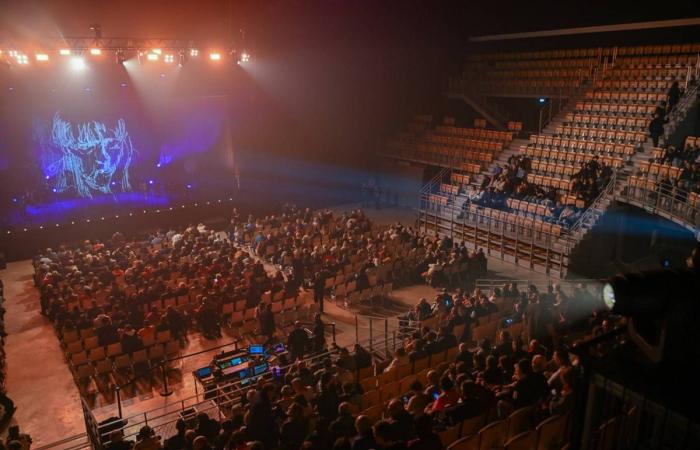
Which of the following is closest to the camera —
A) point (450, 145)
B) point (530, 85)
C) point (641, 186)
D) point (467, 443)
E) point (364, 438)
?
point (364, 438)

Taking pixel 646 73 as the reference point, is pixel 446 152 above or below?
below

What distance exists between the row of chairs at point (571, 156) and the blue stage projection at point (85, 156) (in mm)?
16710

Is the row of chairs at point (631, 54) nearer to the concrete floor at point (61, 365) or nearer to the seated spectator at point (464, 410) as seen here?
the concrete floor at point (61, 365)

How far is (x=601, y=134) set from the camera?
19.8m

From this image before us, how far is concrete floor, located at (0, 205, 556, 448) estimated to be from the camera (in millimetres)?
10031

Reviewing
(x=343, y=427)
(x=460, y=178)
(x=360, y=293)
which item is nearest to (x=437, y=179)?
(x=460, y=178)

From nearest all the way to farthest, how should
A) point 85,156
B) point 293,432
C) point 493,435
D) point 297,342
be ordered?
point 493,435
point 293,432
point 297,342
point 85,156

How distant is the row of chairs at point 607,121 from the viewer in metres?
19.1

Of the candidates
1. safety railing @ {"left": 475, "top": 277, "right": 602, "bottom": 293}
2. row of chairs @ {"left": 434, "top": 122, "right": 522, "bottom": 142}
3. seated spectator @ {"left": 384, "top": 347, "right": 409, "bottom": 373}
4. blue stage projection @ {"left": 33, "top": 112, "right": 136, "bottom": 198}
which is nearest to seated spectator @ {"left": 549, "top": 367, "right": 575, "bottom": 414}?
seated spectator @ {"left": 384, "top": 347, "right": 409, "bottom": 373}

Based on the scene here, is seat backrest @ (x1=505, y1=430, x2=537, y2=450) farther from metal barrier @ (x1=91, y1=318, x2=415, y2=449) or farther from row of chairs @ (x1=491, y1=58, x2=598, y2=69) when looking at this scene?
row of chairs @ (x1=491, y1=58, x2=598, y2=69)

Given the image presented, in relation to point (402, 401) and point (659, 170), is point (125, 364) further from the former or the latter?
point (659, 170)

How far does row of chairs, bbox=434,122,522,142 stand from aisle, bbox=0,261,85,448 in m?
17.5

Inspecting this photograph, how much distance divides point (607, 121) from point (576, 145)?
1418 mm

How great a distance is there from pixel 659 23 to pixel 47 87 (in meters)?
Result: 23.5
